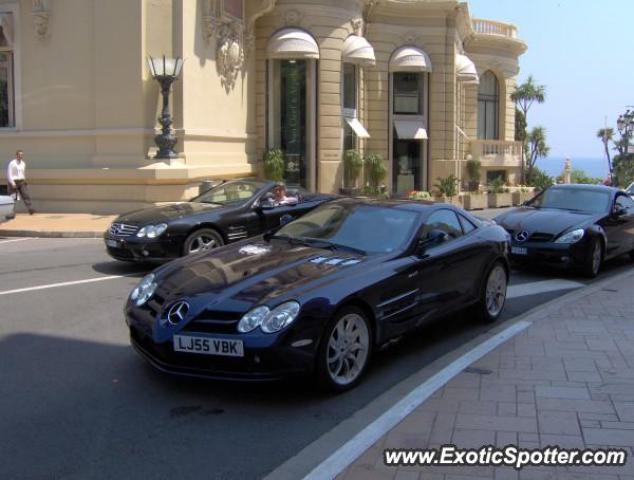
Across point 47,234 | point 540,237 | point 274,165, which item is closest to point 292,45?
point 274,165

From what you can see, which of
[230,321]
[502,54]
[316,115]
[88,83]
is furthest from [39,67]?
[502,54]

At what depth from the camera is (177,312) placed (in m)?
5.11

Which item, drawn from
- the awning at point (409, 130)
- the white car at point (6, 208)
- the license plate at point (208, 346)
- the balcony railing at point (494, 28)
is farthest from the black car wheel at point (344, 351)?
the balcony railing at point (494, 28)

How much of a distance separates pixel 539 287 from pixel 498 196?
17871mm

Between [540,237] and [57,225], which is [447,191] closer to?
[57,225]

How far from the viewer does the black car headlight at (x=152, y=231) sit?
991cm

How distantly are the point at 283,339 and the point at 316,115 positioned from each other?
774 inches

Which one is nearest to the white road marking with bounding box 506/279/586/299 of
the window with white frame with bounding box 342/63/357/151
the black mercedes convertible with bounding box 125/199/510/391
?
the black mercedes convertible with bounding box 125/199/510/391

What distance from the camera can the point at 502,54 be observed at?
37625 millimetres

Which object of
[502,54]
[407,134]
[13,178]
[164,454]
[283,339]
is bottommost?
[164,454]

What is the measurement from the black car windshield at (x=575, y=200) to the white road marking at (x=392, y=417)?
603 cm

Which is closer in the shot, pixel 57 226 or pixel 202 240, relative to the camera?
pixel 202 240

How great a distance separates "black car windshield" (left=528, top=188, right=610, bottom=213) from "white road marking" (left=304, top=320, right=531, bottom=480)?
6033 mm

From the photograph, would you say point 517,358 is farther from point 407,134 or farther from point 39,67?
point 407,134
